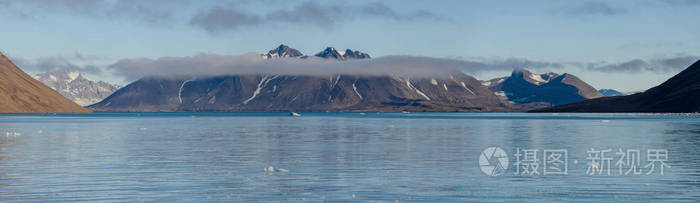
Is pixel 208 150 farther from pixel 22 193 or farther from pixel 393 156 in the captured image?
pixel 22 193

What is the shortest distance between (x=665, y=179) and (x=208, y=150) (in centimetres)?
3995

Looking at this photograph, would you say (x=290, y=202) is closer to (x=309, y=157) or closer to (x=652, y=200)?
(x=652, y=200)

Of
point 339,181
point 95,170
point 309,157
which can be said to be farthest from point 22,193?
point 309,157

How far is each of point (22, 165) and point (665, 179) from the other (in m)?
40.4

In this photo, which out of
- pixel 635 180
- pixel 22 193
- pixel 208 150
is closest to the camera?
pixel 22 193

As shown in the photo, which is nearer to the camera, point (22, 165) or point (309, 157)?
point (22, 165)

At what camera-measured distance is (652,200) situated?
30.1m

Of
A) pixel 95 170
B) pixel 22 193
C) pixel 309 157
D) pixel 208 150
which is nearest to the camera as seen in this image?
pixel 22 193

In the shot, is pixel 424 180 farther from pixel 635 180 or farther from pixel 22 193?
pixel 22 193

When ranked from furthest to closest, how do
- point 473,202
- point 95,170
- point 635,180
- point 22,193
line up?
point 95,170 → point 635,180 → point 22,193 → point 473,202

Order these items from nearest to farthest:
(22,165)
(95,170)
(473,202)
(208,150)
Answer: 1. (473,202)
2. (95,170)
3. (22,165)
4. (208,150)

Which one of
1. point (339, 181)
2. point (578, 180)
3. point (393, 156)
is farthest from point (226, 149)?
point (578, 180)

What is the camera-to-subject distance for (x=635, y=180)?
1460 inches

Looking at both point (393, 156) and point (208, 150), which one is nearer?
point (393, 156)
